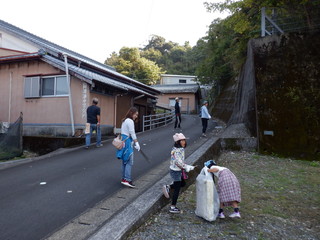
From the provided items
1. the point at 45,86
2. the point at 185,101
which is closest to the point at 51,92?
the point at 45,86

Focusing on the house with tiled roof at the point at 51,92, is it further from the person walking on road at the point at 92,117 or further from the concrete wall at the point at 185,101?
the concrete wall at the point at 185,101

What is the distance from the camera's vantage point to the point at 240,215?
3.88 metres

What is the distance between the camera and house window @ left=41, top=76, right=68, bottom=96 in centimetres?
1112

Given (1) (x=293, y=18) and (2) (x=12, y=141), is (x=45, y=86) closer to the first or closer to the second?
(2) (x=12, y=141)

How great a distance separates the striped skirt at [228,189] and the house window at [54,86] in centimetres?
935

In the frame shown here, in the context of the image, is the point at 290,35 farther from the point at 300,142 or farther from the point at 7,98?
the point at 7,98

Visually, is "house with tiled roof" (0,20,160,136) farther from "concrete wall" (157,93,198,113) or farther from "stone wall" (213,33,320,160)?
"concrete wall" (157,93,198,113)

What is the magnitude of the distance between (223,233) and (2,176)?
5.51 meters

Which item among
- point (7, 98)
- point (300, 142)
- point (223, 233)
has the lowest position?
point (223, 233)

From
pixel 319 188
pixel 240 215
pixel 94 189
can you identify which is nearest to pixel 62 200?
pixel 94 189

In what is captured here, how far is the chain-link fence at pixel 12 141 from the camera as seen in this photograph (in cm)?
827

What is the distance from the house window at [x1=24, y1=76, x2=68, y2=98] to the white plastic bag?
364 inches

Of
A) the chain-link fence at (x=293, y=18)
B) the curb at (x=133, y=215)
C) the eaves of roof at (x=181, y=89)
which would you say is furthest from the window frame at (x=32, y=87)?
the eaves of roof at (x=181, y=89)

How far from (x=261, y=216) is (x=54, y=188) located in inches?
155
